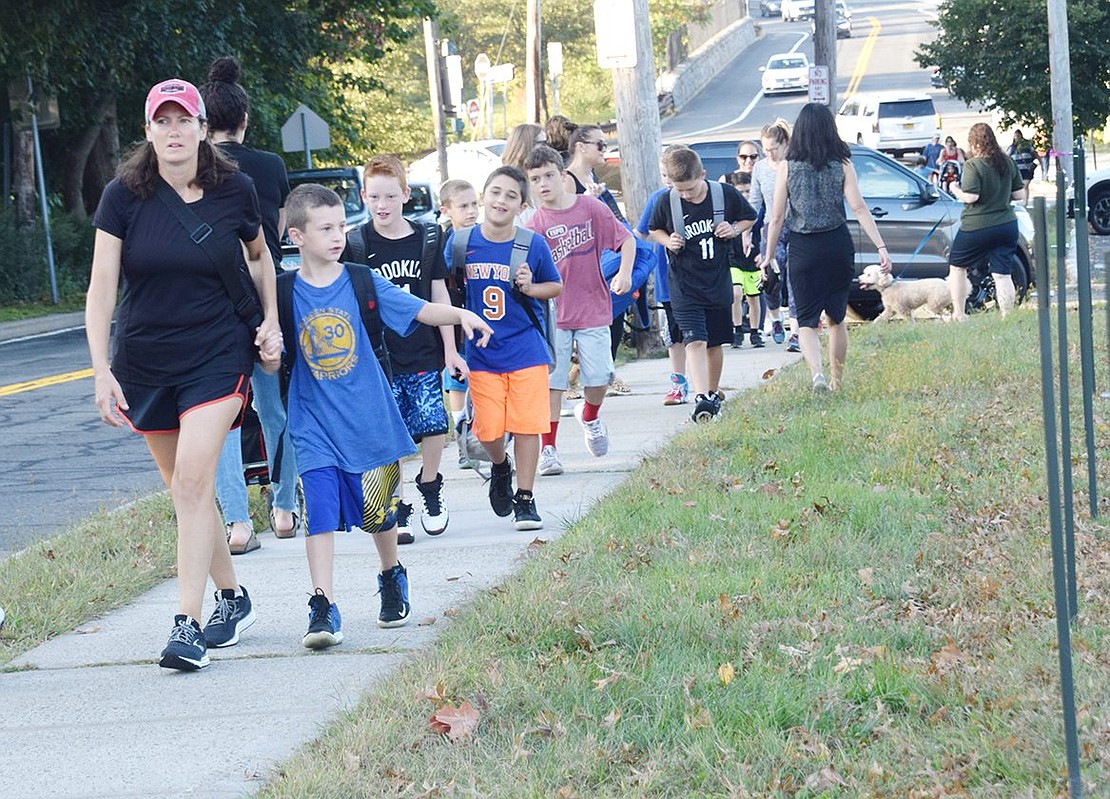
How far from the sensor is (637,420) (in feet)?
34.7

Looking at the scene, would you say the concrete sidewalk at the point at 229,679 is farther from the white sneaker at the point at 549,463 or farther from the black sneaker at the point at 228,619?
the white sneaker at the point at 549,463

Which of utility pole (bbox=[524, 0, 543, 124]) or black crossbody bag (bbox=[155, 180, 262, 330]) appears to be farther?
utility pole (bbox=[524, 0, 543, 124])

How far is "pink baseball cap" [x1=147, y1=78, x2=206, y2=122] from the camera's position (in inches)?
206

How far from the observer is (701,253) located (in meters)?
9.87

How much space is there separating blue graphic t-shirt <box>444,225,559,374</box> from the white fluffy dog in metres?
8.52

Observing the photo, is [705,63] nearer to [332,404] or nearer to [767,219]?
[767,219]

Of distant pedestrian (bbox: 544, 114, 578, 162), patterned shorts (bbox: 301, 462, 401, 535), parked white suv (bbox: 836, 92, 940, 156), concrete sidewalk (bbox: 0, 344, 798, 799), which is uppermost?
parked white suv (bbox: 836, 92, 940, 156)

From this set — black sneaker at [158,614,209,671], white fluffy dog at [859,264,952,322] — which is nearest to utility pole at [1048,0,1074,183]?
white fluffy dog at [859,264,952,322]

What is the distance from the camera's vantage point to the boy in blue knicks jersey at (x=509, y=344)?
23.8 ft

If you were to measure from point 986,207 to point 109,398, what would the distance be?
10070 millimetres

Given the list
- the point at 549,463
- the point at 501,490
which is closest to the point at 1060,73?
the point at 549,463

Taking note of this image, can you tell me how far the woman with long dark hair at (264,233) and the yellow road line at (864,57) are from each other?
176ft

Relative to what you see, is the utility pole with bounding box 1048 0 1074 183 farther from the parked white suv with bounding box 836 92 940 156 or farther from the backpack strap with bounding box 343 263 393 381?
the parked white suv with bounding box 836 92 940 156

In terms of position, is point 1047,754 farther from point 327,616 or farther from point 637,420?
point 637,420
